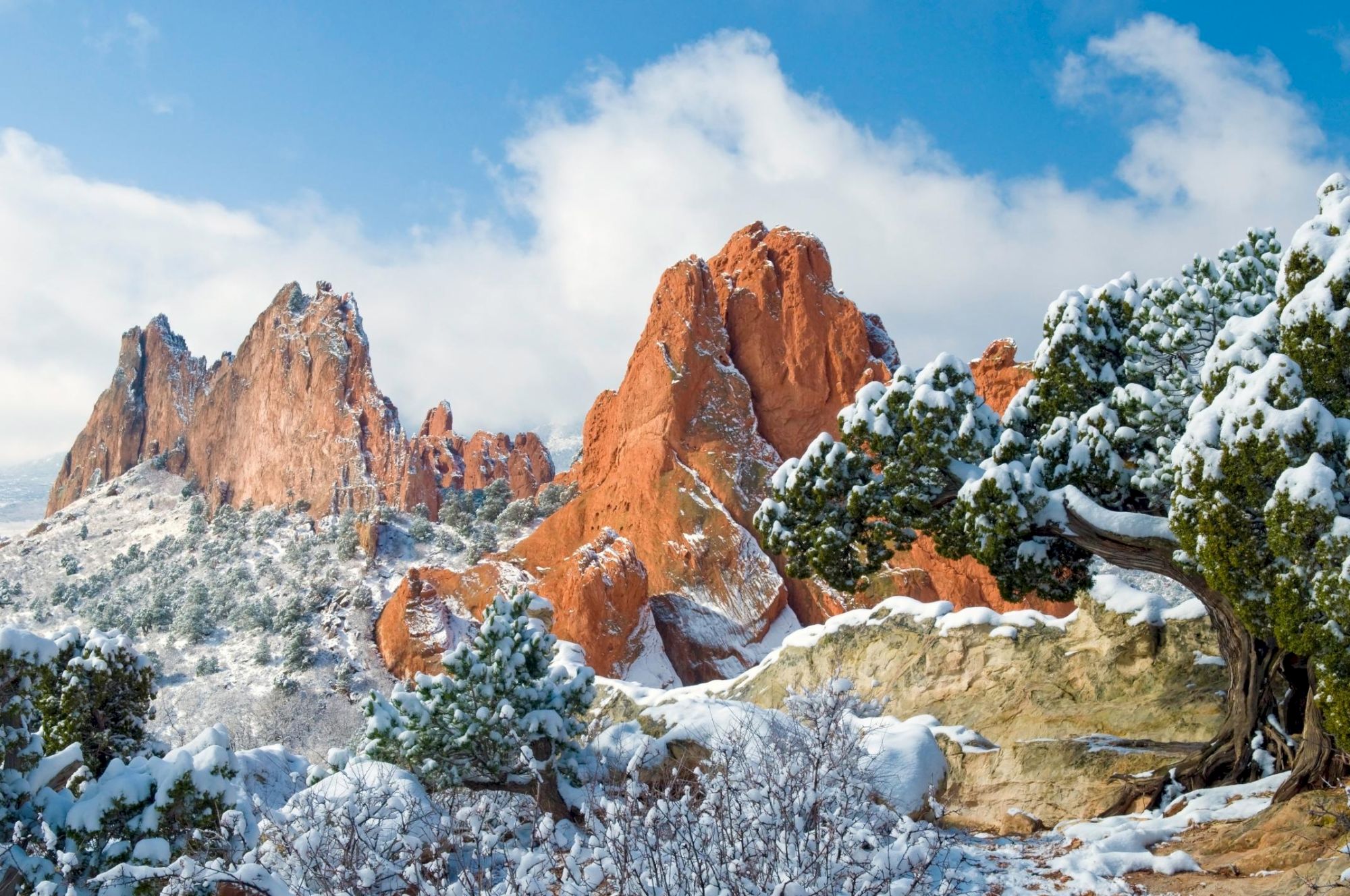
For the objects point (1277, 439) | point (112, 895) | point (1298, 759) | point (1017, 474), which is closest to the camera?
point (112, 895)

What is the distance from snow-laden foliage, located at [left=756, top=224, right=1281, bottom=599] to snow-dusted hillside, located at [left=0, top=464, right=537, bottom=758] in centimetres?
2064

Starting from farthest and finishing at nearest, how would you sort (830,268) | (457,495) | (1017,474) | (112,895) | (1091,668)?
(457,495) → (830,268) → (1091,668) → (1017,474) → (112,895)

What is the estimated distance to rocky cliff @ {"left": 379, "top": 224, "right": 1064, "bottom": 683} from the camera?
40.2 m

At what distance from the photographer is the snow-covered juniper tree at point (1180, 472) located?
786cm

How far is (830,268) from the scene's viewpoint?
55.4 meters

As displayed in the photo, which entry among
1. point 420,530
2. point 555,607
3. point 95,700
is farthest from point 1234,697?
point 420,530

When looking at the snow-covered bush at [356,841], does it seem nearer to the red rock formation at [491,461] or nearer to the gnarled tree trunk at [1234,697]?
the gnarled tree trunk at [1234,697]

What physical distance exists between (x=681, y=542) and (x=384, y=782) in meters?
36.0

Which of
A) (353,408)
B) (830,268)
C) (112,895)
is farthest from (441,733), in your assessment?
(353,408)

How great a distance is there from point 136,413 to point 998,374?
83.7 meters

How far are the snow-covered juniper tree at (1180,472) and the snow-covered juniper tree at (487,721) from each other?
13.6 feet

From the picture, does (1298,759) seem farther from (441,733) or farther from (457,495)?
(457,495)

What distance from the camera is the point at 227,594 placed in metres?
55.8

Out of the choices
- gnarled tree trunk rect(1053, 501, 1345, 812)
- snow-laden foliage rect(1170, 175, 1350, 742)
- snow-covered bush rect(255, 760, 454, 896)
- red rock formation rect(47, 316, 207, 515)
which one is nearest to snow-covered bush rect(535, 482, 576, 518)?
red rock formation rect(47, 316, 207, 515)
